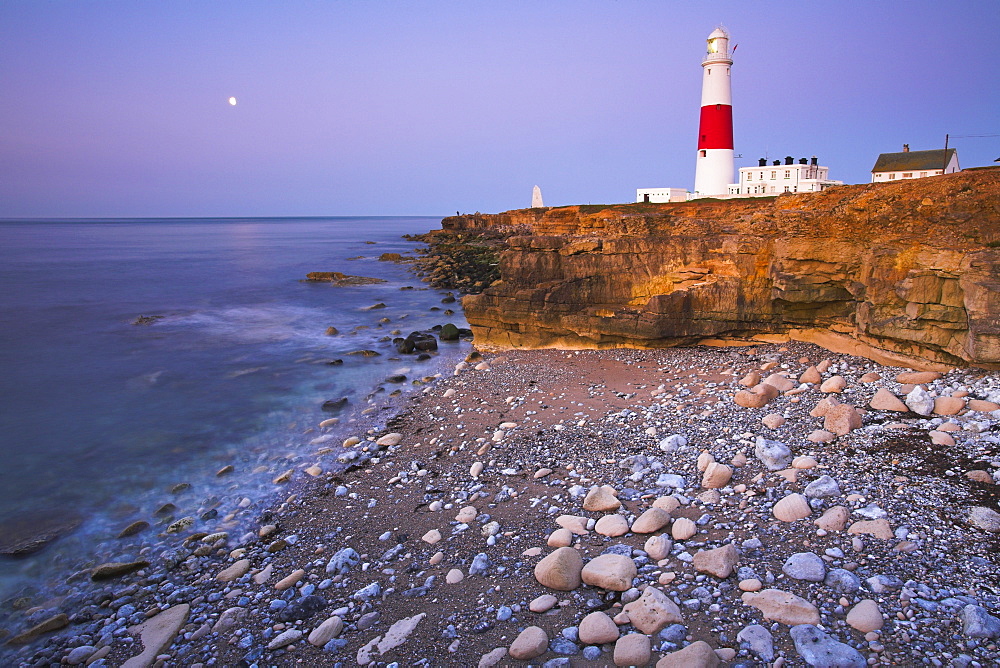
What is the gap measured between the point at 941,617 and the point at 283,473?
311 inches

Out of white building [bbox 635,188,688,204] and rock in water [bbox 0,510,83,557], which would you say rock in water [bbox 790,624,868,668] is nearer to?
rock in water [bbox 0,510,83,557]

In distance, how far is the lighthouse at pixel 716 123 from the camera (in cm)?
2670

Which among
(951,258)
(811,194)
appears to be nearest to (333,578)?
(951,258)

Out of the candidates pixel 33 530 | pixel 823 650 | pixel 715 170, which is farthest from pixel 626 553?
pixel 715 170

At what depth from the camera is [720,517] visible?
5.38 meters

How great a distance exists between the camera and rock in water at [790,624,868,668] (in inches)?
138

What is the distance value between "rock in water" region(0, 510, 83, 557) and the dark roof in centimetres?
3552

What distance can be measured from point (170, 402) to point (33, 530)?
535 cm

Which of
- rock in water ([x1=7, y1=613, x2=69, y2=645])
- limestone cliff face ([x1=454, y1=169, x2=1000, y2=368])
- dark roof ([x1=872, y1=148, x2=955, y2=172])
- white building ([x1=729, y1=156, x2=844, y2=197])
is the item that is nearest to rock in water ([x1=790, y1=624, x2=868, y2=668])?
limestone cliff face ([x1=454, y1=169, x2=1000, y2=368])

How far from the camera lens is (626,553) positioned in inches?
196

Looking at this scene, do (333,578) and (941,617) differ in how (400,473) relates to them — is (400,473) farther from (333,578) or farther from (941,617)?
(941,617)

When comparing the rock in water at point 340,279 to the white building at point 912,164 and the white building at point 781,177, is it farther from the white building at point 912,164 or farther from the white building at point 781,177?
the white building at point 912,164

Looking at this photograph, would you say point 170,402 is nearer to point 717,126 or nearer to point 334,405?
point 334,405

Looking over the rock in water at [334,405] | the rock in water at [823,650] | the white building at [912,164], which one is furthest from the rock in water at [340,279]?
the rock in water at [823,650]
